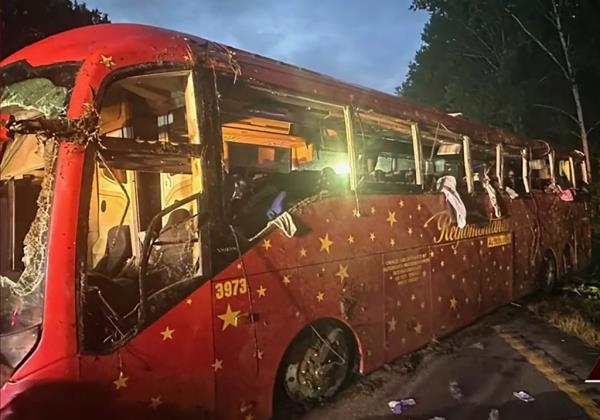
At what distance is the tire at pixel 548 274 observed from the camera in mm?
9156

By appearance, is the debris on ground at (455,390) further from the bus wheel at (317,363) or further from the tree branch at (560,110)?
the tree branch at (560,110)

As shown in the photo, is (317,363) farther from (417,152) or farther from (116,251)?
(417,152)

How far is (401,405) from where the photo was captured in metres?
4.61

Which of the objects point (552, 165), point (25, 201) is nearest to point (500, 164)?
point (552, 165)

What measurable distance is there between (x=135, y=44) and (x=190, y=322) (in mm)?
1759

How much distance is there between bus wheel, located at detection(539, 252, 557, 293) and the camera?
918 cm

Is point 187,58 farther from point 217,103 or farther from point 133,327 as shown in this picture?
point 133,327

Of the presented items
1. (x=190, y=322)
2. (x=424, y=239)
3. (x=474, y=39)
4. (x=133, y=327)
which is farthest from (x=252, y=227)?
(x=474, y=39)

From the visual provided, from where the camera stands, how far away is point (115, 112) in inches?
152

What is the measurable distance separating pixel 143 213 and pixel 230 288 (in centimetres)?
131

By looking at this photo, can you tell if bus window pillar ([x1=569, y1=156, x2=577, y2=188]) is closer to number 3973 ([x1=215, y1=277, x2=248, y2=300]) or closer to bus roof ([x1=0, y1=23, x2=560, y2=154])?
bus roof ([x1=0, y1=23, x2=560, y2=154])

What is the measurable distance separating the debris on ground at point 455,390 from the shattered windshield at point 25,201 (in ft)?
11.8

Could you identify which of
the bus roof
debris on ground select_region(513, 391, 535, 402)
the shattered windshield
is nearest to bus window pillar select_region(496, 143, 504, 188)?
the bus roof

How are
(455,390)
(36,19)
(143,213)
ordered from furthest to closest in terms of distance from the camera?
(36,19) → (455,390) → (143,213)
